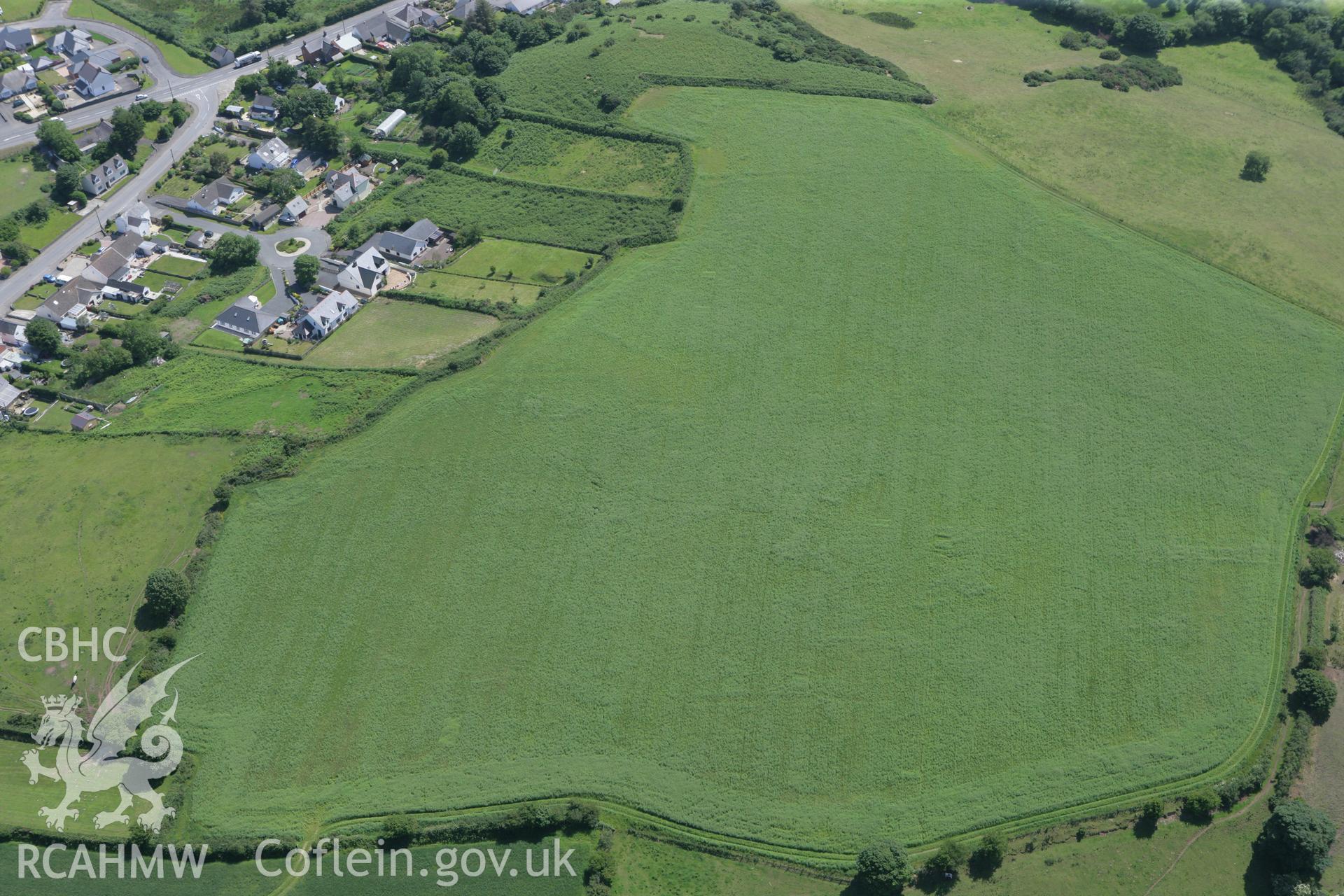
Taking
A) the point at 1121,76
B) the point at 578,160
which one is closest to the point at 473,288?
the point at 578,160

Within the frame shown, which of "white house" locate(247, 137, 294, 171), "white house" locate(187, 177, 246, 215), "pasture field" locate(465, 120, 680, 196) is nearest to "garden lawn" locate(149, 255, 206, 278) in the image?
"white house" locate(187, 177, 246, 215)

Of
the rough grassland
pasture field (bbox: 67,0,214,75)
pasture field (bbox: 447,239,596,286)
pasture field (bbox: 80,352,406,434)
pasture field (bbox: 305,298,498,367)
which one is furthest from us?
pasture field (bbox: 67,0,214,75)

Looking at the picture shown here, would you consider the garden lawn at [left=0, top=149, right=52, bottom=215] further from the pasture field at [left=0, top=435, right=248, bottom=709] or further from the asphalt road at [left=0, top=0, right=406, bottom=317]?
the pasture field at [left=0, top=435, right=248, bottom=709]

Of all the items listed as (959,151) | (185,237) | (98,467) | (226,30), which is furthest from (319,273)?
(959,151)

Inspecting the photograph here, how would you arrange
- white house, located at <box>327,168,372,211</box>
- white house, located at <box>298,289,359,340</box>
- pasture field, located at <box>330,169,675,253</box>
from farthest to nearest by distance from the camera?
white house, located at <box>327,168,372,211</box> → pasture field, located at <box>330,169,675,253</box> → white house, located at <box>298,289,359,340</box>

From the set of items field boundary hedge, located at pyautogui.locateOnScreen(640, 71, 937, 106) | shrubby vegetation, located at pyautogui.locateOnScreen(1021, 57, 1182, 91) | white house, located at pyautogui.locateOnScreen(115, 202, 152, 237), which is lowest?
white house, located at pyautogui.locateOnScreen(115, 202, 152, 237)

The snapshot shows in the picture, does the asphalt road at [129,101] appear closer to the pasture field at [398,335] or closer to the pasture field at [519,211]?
the pasture field at [519,211]

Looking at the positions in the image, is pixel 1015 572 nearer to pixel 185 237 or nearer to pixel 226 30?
pixel 185 237
